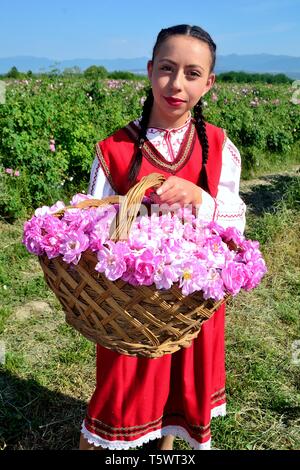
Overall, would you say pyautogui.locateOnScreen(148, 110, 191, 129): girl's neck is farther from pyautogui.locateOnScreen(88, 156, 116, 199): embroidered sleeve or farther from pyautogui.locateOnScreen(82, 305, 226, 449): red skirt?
pyautogui.locateOnScreen(82, 305, 226, 449): red skirt

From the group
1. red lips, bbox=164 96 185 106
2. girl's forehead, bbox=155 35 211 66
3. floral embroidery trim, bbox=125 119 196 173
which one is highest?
girl's forehead, bbox=155 35 211 66

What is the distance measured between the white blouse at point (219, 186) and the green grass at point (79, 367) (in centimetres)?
111

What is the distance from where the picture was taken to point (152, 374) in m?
1.57

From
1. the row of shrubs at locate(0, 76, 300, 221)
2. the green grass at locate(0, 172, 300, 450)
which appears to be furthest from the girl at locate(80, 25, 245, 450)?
the row of shrubs at locate(0, 76, 300, 221)

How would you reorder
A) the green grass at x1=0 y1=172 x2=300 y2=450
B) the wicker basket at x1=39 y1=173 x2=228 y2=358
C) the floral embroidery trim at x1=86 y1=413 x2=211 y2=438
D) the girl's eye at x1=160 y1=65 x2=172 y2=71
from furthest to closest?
1. the green grass at x1=0 y1=172 x2=300 y2=450
2. the floral embroidery trim at x1=86 y1=413 x2=211 y2=438
3. the girl's eye at x1=160 y1=65 x2=172 y2=71
4. the wicker basket at x1=39 y1=173 x2=228 y2=358

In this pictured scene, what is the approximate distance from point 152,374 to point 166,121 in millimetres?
777

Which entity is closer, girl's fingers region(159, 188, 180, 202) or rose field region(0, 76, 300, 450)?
girl's fingers region(159, 188, 180, 202)

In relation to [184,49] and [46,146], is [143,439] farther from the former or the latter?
[46,146]

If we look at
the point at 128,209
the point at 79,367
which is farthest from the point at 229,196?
the point at 79,367

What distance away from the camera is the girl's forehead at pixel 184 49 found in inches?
53.9

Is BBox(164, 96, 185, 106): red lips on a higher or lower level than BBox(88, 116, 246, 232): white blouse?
higher

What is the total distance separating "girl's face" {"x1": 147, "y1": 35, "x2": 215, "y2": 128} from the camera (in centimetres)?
137

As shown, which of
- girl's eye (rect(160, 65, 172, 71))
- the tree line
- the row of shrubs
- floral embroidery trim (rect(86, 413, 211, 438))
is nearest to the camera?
girl's eye (rect(160, 65, 172, 71))

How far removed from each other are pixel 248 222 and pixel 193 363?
3278mm
